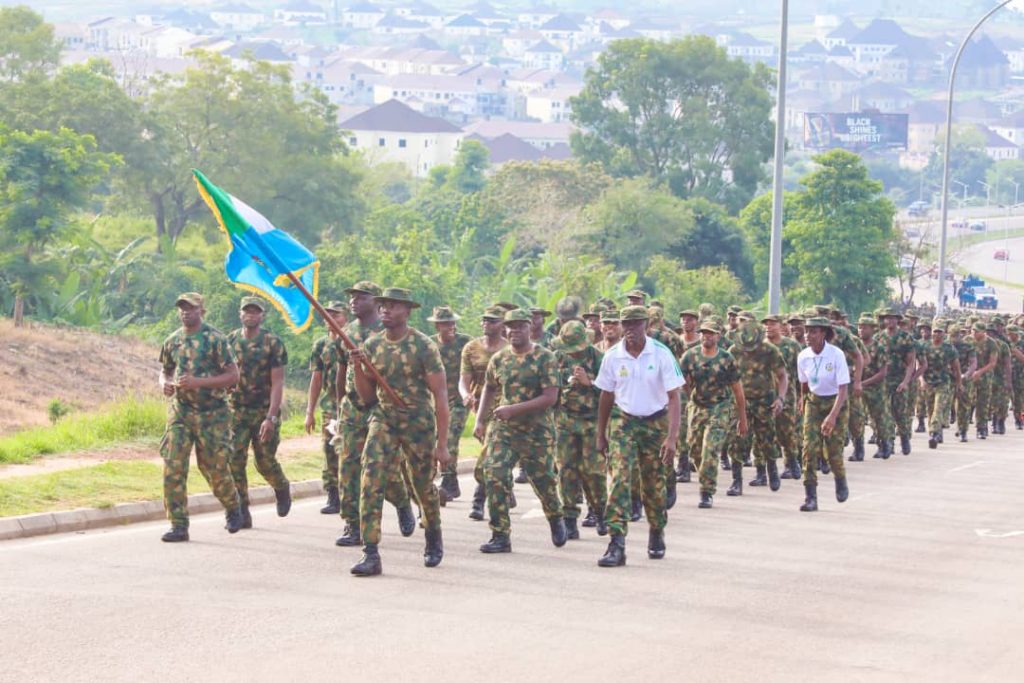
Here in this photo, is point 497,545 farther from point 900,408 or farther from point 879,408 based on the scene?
point 900,408

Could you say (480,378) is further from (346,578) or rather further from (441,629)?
(441,629)

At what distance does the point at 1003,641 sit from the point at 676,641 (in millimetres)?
2020

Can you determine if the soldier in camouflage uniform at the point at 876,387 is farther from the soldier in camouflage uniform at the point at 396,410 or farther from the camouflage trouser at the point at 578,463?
the soldier in camouflage uniform at the point at 396,410

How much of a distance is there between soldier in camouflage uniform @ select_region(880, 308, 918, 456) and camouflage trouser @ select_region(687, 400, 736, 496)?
21.3 ft

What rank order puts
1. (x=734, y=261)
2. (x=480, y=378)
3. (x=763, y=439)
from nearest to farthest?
1. (x=480, y=378)
2. (x=763, y=439)
3. (x=734, y=261)

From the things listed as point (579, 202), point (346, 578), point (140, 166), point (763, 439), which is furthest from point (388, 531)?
point (579, 202)

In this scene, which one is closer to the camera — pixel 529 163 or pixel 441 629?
pixel 441 629

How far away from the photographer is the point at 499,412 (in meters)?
13.3

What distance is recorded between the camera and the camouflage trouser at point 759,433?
18.1 meters

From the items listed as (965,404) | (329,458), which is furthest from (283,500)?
(965,404)

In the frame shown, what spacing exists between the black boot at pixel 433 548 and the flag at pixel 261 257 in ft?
6.90

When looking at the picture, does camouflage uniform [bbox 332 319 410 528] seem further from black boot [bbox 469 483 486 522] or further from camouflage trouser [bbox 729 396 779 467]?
camouflage trouser [bbox 729 396 779 467]

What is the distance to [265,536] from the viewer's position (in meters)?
14.1

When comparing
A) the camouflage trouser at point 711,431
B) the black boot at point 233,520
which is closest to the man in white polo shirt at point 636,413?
the black boot at point 233,520
